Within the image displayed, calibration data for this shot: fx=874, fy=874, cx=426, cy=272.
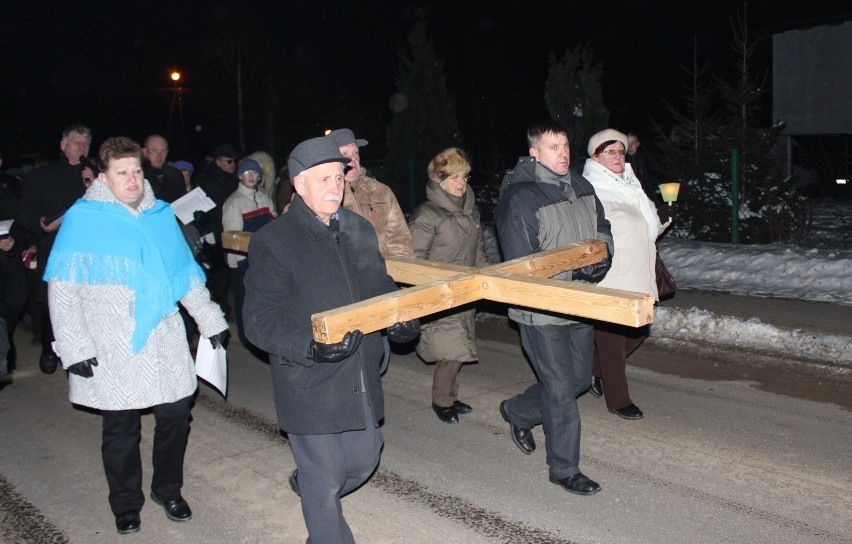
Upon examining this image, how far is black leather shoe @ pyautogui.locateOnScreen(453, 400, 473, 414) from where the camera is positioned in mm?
6516

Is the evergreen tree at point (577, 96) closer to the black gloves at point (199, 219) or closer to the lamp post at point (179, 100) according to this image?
the black gloves at point (199, 219)

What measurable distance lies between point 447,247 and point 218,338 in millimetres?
1907

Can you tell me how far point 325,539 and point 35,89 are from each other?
54009 millimetres

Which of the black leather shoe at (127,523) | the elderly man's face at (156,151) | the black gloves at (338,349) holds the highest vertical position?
the elderly man's face at (156,151)

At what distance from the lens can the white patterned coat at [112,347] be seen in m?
4.39

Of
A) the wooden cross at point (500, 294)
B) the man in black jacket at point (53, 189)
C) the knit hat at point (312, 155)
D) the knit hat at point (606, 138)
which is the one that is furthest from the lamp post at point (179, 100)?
the knit hat at point (312, 155)

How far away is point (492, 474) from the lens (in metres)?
5.32

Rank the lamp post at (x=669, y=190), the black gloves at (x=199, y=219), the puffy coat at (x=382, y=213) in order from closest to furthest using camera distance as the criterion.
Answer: the puffy coat at (x=382, y=213)
the lamp post at (x=669, y=190)
the black gloves at (x=199, y=219)

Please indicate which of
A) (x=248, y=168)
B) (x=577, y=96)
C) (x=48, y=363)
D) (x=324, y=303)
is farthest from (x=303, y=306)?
(x=577, y=96)

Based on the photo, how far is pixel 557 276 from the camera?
486 centimetres

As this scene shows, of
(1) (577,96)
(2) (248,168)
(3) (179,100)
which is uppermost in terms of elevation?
(3) (179,100)

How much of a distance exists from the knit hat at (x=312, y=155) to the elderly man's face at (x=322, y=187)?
30 mm

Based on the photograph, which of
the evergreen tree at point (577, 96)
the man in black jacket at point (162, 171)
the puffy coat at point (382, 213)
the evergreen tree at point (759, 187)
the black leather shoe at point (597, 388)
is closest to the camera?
the puffy coat at point (382, 213)

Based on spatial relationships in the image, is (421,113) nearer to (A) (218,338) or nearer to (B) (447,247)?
(B) (447,247)
